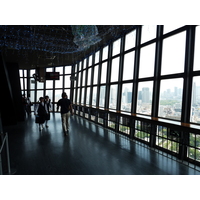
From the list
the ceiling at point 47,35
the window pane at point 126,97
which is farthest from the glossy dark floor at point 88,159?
the ceiling at point 47,35

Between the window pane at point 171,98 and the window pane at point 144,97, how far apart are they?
42cm

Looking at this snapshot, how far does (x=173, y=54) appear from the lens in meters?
3.92

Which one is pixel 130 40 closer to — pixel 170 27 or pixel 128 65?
pixel 128 65

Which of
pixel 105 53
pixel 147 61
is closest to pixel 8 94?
pixel 105 53

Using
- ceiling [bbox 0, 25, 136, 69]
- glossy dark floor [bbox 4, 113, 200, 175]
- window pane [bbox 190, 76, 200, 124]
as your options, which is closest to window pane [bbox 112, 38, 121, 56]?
ceiling [bbox 0, 25, 136, 69]

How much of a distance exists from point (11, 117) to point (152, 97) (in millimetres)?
6803

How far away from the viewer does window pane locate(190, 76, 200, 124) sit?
3283mm

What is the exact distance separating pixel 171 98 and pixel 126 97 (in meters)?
2.09

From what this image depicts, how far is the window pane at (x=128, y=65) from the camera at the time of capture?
5545 millimetres

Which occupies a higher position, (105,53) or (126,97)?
(105,53)

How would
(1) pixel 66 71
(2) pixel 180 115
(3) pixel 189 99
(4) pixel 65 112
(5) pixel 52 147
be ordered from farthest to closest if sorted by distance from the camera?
1. (1) pixel 66 71
2. (4) pixel 65 112
3. (5) pixel 52 147
4. (2) pixel 180 115
5. (3) pixel 189 99
